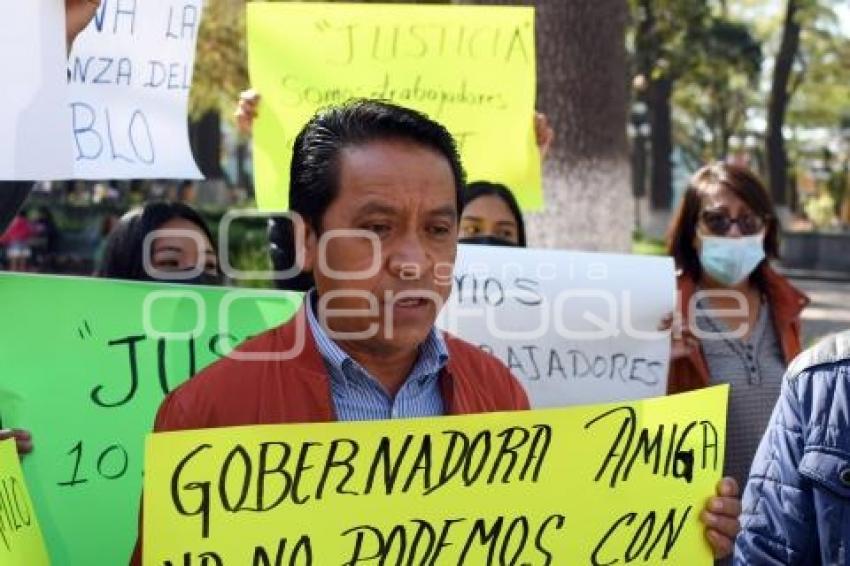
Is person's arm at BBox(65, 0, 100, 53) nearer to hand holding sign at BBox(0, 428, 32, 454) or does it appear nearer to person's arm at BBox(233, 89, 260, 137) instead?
hand holding sign at BBox(0, 428, 32, 454)

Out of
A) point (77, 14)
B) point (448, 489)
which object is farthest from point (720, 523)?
point (77, 14)

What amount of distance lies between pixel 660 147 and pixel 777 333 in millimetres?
22267

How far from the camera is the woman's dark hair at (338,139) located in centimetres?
195

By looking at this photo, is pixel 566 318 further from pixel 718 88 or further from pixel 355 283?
pixel 718 88

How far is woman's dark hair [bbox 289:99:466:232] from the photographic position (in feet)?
6.40

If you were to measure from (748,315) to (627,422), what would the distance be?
5.12 feet

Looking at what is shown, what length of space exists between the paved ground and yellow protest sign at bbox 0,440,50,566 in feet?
32.1

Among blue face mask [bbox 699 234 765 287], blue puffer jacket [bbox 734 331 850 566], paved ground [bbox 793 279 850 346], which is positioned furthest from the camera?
paved ground [bbox 793 279 850 346]

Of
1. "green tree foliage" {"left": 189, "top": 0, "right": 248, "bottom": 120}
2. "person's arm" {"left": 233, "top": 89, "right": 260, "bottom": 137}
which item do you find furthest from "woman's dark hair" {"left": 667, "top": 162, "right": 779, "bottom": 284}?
"green tree foliage" {"left": 189, "top": 0, "right": 248, "bottom": 120}

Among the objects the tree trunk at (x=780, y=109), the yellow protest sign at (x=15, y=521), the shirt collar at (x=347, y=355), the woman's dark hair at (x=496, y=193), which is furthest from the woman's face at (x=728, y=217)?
the tree trunk at (x=780, y=109)

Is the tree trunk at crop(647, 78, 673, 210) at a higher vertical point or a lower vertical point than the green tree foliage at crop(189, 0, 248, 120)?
lower

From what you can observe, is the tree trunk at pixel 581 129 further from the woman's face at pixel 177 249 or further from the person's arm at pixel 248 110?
the woman's face at pixel 177 249

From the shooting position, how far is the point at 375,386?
201 centimetres

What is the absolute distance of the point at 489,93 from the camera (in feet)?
12.9
